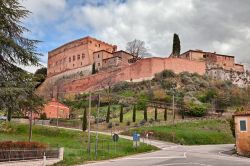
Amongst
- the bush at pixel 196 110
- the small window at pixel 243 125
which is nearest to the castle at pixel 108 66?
the bush at pixel 196 110

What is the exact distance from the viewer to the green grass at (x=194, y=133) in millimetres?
50125

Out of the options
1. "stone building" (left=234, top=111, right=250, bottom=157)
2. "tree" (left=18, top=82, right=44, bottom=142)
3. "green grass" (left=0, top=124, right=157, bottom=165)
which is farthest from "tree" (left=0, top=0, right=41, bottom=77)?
"stone building" (left=234, top=111, right=250, bottom=157)

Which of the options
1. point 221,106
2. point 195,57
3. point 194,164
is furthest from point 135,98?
point 194,164

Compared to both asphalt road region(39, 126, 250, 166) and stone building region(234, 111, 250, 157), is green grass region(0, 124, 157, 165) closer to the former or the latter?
asphalt road region(39, 126, 250, 166)

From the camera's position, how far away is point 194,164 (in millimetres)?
23453

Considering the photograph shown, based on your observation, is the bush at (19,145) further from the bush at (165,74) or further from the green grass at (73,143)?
the bush at (165,74)

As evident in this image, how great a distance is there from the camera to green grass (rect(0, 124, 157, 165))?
26913 millimetres

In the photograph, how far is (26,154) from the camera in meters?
20.2

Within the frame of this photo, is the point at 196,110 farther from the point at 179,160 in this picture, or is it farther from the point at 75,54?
the point at 75,54

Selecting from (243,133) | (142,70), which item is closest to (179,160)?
(243,133)

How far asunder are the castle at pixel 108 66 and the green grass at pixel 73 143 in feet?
120

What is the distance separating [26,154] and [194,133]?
117 feet

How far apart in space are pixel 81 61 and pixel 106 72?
17928mm

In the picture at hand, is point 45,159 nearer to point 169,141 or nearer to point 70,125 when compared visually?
point 169,141
